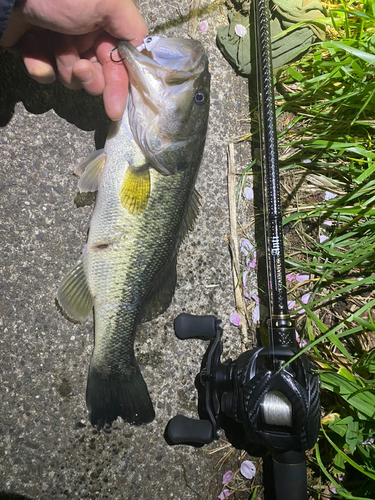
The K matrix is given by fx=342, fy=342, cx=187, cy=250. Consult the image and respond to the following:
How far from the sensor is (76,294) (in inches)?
73.7

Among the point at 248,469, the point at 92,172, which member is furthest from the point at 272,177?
the point at 248,469

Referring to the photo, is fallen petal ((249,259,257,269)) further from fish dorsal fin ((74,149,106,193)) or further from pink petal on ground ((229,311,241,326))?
fish dorsal fin ((74,149,106,193))

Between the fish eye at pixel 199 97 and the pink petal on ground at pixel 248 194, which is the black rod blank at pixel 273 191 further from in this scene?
the pink petal on ground at pixel 248 194

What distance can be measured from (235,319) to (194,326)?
0.35 m

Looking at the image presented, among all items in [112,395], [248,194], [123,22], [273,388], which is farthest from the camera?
[248,194]

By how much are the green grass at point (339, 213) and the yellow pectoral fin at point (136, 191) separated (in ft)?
3.29

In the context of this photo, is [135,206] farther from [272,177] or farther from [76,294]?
[272,177]

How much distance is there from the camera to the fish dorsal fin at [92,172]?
1848 mm

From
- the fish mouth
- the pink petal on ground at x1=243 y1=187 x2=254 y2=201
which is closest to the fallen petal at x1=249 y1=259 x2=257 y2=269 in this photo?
the pink petal on ground at x1=243 y1=187 x2=254 y2=201

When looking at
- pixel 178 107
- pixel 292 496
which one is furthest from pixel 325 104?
pixel 292 496

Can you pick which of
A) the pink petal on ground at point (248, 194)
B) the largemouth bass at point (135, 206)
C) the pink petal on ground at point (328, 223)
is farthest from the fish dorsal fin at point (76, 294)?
the pink petal on ground at point (328, 223)

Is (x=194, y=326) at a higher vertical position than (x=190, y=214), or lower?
lower

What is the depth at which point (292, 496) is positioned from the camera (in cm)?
154

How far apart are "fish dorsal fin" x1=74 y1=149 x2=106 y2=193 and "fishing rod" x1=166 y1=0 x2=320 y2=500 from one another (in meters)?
0.89
